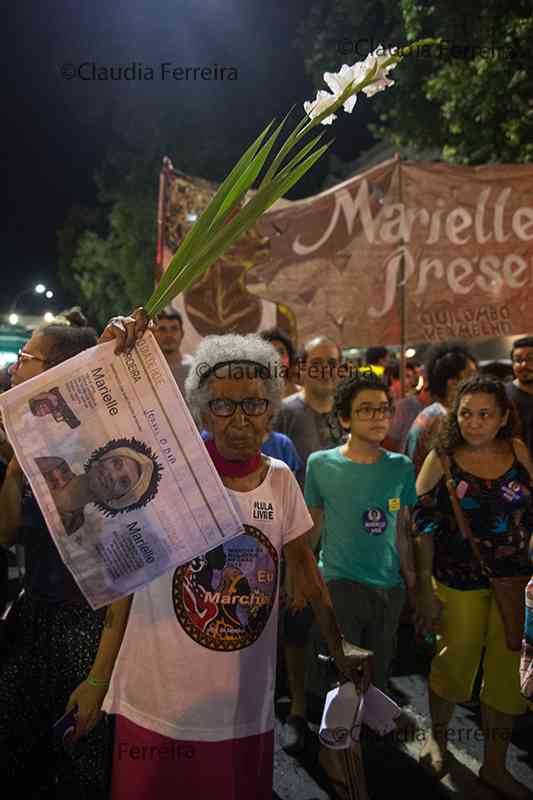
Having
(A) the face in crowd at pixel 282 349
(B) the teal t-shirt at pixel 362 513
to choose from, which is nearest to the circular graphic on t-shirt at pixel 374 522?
(B) the teal t-shirt at pixel 362 513

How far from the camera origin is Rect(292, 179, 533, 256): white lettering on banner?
5980 millimetres

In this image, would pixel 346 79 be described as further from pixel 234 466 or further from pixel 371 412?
pixel 371 412

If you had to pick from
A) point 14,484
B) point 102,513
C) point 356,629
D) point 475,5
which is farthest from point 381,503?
point 475,5

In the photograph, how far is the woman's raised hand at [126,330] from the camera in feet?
5.50

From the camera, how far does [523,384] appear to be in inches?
194

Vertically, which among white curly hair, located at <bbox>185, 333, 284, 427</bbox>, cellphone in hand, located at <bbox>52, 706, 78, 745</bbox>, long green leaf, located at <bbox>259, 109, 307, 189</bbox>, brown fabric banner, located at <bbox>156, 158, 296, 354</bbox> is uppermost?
brown fabric banner, located at <bbox>156, 158, 296, 354</bbox>

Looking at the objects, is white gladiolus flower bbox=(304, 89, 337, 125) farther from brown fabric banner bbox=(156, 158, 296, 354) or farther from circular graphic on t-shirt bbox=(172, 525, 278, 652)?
brown fabric banner bbox=(156, 158, 296, 354)

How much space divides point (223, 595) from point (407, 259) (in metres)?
4.42

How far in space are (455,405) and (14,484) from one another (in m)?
2.10

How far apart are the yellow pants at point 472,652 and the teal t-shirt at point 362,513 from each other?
32cm

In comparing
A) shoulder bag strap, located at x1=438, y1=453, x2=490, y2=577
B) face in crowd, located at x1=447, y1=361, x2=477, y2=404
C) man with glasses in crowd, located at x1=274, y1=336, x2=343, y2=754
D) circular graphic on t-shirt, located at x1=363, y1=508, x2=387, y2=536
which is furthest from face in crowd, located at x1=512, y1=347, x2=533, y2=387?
circular graphic on t-shirt, located at x1=363, y1=508, x2=387, y2=536

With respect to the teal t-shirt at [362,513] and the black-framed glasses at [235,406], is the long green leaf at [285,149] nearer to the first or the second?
the black-framed glasses at [235,406]

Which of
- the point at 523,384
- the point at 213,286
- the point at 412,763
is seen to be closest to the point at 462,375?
the point at 523,384

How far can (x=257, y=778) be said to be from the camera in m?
2.08
